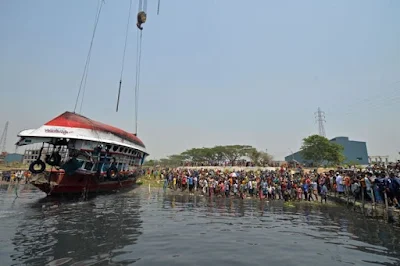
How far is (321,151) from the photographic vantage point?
55750mm

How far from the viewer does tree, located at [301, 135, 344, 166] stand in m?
54.4

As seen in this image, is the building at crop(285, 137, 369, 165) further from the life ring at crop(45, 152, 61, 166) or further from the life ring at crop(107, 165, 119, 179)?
the life ring at crop(45, 152, 61, 166)

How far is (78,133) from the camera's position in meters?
19.4

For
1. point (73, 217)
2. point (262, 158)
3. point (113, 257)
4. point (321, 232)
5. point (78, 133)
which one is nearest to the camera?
point (113, 257)

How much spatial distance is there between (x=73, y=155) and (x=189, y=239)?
570 inches

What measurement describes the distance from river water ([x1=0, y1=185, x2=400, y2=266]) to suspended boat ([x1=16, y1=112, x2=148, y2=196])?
5.24 meters

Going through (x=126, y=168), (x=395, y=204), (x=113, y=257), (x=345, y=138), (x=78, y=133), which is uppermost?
(x=345, y=138)

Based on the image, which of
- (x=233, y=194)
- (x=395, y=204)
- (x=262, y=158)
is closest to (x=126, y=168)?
(x=233, y=194)

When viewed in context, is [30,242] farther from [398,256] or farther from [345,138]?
[345,138]

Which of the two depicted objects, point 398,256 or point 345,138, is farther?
point 345,138

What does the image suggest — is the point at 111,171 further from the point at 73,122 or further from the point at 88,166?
the point at 73,122

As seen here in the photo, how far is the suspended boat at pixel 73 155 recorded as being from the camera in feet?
61.8

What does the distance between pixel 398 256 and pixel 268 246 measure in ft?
12.6

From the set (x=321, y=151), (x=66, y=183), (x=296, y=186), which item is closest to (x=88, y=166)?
(x=66, y=183)
